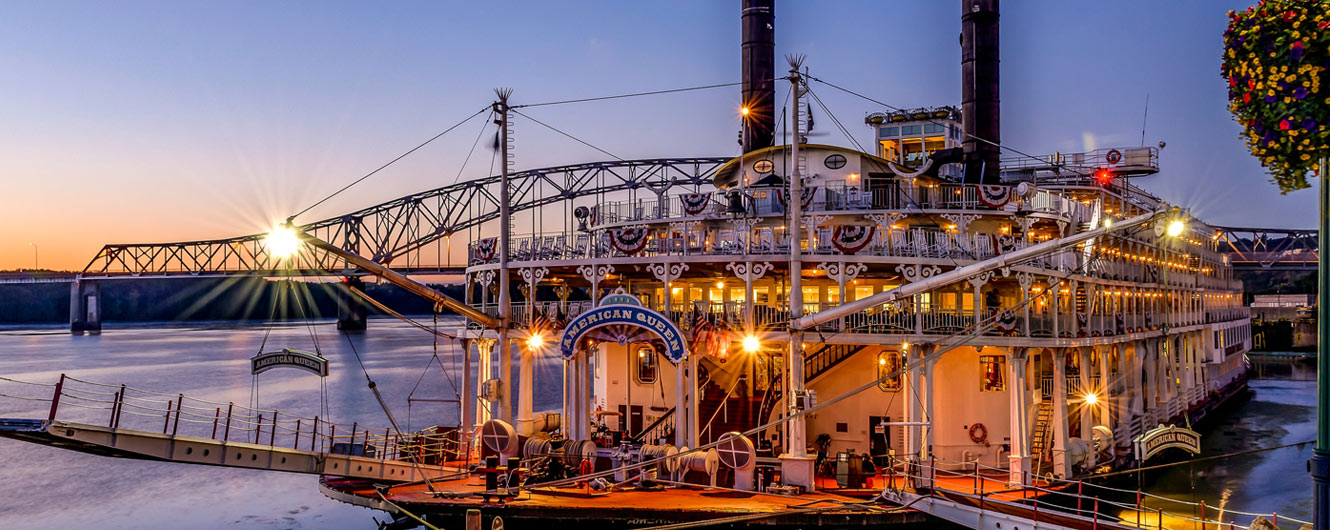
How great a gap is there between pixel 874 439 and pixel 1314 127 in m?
21.2

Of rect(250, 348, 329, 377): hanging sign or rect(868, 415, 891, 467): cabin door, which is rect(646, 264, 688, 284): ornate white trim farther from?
rect(250, 348, 329, 377): hanging sign

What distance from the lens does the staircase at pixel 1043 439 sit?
29.0 m

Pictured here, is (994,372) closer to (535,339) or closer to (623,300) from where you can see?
(623,300)

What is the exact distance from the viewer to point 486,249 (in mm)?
30453

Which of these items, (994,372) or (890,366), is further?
(890,366)

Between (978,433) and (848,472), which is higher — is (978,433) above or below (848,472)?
above

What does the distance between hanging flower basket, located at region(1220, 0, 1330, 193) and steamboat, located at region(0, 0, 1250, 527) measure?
18.9 feet

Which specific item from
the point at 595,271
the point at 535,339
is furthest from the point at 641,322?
the point at 535,339

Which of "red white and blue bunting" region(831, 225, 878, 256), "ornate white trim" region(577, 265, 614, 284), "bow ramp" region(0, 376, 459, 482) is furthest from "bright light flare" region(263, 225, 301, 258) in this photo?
"red white and blue bunting" region(831, 225, 878, 256)

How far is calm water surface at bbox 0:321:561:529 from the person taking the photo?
115ft

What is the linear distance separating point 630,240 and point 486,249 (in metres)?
5.53

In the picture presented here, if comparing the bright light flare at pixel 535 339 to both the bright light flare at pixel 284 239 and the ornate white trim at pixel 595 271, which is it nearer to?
the ornate white trim at pixel 595 271

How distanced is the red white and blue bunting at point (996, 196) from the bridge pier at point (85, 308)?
6964 inches

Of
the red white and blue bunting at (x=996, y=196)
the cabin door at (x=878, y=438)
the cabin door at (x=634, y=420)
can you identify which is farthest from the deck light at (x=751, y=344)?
the red white and blue bunting at (x=996, y=196)
